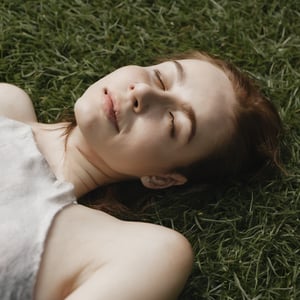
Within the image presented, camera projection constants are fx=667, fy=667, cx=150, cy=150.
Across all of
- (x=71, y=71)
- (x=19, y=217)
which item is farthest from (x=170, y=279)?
(x=71, y=71)

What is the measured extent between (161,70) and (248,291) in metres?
0.92

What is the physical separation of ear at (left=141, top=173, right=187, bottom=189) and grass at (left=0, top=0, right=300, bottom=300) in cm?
11

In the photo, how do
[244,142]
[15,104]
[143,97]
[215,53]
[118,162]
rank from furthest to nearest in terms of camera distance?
[215,53] < [15,104] < [244,142] < [118,162] < [143,97]

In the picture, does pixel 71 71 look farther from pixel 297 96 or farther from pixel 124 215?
pixel 297 96

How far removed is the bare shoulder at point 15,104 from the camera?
277 cm

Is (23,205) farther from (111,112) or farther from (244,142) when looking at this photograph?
(244,142)

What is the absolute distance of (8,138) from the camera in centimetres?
259

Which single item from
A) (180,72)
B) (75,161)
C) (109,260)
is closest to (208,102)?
(180,72)

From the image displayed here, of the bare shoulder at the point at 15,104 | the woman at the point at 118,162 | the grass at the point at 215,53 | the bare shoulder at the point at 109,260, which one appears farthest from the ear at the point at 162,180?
the bare shoulder at the point at 15,104

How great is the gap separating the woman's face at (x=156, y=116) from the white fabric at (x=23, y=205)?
23 cm

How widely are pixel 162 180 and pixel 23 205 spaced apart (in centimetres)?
59

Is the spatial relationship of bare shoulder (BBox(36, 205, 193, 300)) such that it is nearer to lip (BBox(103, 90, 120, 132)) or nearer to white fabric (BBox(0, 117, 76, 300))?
white fabric (BBox(0, 117, 76, 300))

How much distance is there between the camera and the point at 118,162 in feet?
8.39

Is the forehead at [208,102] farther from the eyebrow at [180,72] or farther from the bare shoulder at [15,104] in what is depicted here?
the bare shoulder at [15,104]
